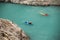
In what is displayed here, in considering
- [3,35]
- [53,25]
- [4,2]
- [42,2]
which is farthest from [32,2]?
[3,35]

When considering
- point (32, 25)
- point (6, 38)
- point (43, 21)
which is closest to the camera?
point (6, 38)

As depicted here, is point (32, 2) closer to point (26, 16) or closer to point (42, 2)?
point (42, 2)

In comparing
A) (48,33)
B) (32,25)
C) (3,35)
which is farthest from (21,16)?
(3,35)

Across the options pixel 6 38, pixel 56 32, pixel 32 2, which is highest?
pixel 6 38

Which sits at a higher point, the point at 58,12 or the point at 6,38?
the point at 6,38

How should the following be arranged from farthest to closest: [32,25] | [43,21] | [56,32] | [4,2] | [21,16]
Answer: [4,2] → [21,16] → [43,21] → [32,25] → [56,32]

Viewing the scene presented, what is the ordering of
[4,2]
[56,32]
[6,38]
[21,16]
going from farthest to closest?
[4,2]
[21,16]
[56,32]
[6,38]

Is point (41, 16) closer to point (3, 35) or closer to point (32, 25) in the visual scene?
point (32, 25)

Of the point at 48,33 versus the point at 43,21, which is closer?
the point at 48,33

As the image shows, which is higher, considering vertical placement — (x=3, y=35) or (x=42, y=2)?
(x=3, y=35)
